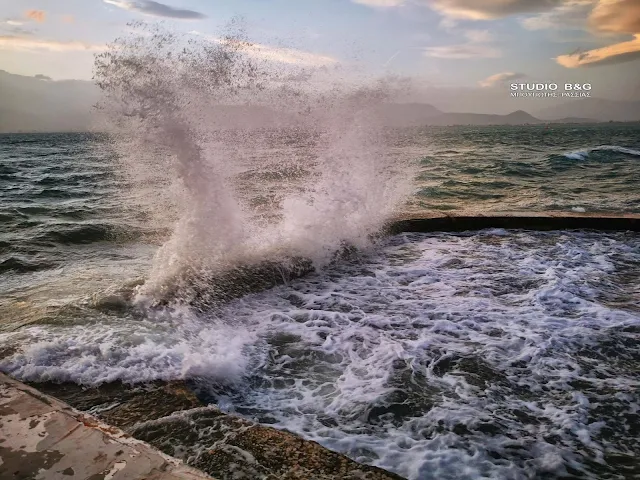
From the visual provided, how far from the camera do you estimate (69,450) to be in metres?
2.14

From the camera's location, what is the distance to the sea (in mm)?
2795

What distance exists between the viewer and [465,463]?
8.27ft

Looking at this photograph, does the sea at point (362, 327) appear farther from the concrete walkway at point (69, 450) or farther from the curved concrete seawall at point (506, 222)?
the concrete walkway at point (69, 450)

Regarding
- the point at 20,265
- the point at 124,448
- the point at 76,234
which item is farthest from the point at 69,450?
the point at 76,234

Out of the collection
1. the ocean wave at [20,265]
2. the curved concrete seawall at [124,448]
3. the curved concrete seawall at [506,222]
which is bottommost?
the ocean wave at [20,265]

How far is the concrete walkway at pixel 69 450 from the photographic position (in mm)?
1992

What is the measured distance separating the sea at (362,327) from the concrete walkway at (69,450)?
425mm

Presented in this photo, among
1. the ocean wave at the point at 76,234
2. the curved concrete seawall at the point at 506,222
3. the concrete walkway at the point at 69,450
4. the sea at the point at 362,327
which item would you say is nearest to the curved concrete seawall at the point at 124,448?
the concrete walkway at the point at 69,450

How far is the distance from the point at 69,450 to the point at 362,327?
9.02ft

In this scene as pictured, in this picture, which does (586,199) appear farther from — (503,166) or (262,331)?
(262,331)

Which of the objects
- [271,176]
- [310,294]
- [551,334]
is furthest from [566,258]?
[271,176]

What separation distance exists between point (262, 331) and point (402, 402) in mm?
Answer: 1659

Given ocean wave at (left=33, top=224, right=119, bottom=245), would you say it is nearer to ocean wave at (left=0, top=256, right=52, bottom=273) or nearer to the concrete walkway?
ocean wave at (left=0, top=256, right=52, bottom=273)

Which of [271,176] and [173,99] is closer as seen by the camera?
[173,99]
